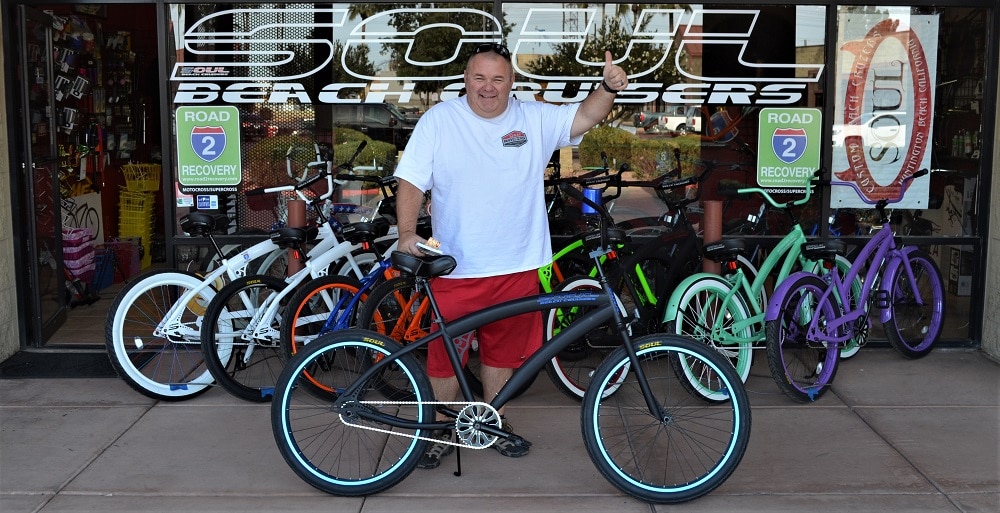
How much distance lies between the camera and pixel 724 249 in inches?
213

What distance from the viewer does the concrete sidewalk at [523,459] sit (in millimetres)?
4211

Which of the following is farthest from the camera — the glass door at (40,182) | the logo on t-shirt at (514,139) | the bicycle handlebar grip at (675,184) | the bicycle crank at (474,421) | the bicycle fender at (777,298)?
the glass door at (40,182)

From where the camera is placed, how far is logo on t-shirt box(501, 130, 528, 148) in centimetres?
449

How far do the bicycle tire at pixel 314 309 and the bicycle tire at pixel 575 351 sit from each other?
1.06 m

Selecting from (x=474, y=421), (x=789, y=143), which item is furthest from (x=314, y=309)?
(x=789, y=143)

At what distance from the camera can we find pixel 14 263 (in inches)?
253

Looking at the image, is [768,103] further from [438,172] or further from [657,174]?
[438,172]

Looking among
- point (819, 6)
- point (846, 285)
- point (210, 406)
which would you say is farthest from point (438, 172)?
point (819, 6)

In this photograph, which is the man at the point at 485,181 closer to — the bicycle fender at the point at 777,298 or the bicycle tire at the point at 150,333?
the bicycle fender at the point at 777,298

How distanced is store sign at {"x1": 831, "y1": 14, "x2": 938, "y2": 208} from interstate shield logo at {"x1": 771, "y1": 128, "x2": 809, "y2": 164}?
8.5 inches

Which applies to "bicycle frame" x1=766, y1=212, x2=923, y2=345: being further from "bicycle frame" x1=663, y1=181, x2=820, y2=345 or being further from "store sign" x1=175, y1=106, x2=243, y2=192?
"store sign" x1=175, y1=106, x2=243, y2=192

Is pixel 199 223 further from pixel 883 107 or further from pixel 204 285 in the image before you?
pixel 883 107

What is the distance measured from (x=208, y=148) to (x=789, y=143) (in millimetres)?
3674

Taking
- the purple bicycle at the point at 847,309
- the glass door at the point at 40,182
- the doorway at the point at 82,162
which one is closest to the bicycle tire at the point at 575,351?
the purple bicycle at the point at 847,309
